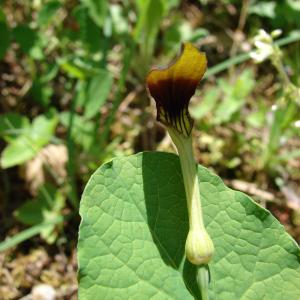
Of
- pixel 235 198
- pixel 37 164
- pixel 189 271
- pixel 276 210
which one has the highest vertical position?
pixel 235 198

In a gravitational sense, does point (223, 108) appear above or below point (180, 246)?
below

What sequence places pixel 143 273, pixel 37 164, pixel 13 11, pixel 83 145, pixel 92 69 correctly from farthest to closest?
pixel 13 11
pixel 37 164
pixel 83 145
pixel 92 69
pixel 143 273

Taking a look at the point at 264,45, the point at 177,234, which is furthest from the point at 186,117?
the point at 264,45

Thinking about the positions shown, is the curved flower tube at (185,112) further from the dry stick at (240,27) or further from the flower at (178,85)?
the dry stick at (240,27)

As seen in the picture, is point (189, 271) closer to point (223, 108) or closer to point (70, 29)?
point (223, 108)

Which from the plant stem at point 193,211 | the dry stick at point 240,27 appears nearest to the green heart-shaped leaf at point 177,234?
the plant stem at point 193,211

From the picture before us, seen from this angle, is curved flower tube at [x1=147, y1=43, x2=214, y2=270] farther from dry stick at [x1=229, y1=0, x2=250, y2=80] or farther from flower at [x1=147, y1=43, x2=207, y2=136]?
dry stick at [x1=229, y1=0, x2=250, y2=80]

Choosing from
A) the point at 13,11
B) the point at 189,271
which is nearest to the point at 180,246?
the point at 189,271
